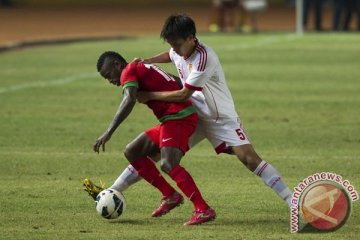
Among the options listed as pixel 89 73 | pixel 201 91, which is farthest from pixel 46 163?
pixel 89 73

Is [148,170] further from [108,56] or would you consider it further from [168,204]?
[108,56]

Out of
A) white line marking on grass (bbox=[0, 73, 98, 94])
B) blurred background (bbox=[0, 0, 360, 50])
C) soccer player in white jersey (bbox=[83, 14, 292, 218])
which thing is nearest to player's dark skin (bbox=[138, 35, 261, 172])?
soccer player in white jersey (bbox=[83, 14, 292, 218])

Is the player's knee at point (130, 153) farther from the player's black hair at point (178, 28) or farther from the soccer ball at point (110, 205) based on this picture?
the player's black hair at point (178, 28)

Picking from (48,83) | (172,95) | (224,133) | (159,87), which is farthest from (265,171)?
(48,83)

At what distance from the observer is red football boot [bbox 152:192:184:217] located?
11.2 metres

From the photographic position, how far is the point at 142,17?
52.8 metres

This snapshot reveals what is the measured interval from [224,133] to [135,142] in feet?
2.70

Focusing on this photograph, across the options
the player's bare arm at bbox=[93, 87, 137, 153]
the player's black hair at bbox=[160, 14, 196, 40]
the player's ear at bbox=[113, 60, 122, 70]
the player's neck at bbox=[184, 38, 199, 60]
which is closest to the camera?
the player's black hair at bbox=[160, 14, 196, 40]

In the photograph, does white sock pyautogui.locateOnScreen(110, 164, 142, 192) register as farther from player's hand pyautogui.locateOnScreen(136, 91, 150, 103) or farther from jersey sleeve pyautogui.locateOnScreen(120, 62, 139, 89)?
jersey sleeve pyautogui.locateOnScreen(120, 62, 139, 89)

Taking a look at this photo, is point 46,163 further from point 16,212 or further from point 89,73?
point 89,73

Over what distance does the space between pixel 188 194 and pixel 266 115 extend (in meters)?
9.13

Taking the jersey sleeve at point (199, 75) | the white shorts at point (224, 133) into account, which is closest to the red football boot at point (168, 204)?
the white shorts at point (224, 133)

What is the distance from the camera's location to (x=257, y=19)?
51.3m

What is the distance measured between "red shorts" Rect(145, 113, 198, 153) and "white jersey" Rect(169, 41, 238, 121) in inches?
6.6
